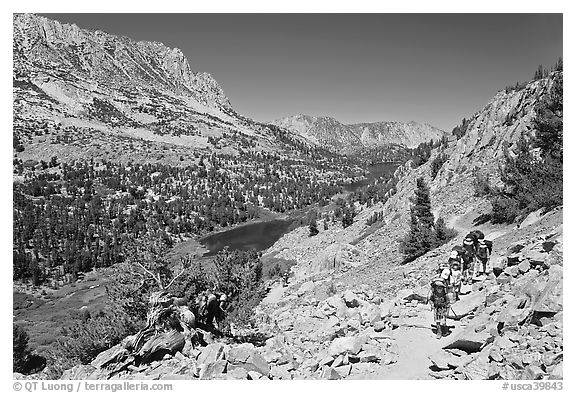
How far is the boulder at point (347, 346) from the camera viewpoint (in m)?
10.3

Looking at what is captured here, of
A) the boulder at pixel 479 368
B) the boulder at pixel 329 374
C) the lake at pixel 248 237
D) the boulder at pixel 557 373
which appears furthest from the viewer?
the lake at pixel 248 237

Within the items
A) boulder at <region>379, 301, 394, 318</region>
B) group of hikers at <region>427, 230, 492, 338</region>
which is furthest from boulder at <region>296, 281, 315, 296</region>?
group of hikers at <region>427, 230, 492, 338</region>

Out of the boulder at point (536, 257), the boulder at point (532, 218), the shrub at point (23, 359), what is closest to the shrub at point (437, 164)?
the boulder at point (532, 218)

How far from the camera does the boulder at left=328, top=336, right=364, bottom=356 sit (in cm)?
1030

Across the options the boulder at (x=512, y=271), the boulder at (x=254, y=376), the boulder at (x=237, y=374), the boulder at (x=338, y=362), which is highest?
the boulder at (x=512, y=271)

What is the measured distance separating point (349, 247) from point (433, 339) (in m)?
20.9

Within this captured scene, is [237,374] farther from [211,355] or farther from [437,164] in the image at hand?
[437,164]

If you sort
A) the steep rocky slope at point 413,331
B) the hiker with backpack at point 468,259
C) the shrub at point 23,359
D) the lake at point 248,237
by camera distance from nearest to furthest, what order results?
the steep rocky slope at point 413,331
the hiker with backpack at point 468,259
the shrub at point 23,359
the lake at point 248,237

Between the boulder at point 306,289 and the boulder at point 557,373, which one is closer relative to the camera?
the boulder at point 557,373

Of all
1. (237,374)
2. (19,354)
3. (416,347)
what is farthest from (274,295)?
(19,354)

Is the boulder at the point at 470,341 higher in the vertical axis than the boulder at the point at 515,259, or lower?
lower

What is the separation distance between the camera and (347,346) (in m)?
10.5

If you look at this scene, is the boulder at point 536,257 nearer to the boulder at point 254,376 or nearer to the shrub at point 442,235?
the boulder at point 254,376

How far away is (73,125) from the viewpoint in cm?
19712
